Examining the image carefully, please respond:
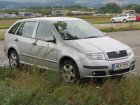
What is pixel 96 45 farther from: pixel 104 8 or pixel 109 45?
pixel 104 8

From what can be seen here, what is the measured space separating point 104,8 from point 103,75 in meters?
133

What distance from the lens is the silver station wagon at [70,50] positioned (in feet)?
29.5

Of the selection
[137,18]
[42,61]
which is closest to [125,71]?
[42,61]

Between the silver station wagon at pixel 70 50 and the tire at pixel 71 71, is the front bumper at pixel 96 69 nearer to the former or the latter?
the silver station wagon at pixel 70 50

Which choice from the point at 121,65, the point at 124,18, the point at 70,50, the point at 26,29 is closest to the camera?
the point at 121,65

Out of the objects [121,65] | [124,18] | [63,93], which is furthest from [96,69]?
[124,18]

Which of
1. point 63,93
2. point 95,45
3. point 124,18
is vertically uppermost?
point 95,45

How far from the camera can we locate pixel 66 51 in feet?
30.9

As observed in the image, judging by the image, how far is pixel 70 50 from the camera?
9.34m

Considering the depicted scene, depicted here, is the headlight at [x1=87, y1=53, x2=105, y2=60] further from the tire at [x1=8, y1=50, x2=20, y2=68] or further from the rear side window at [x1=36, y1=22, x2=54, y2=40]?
the tire at [x1=8, y1=50, x2=20, y2=68]

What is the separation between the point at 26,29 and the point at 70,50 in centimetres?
243

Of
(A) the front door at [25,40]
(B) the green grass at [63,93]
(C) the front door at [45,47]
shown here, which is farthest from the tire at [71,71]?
(A) the front door at [25,40]

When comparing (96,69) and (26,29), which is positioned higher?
(26,29)

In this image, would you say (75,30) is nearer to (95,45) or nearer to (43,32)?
(43,32)
